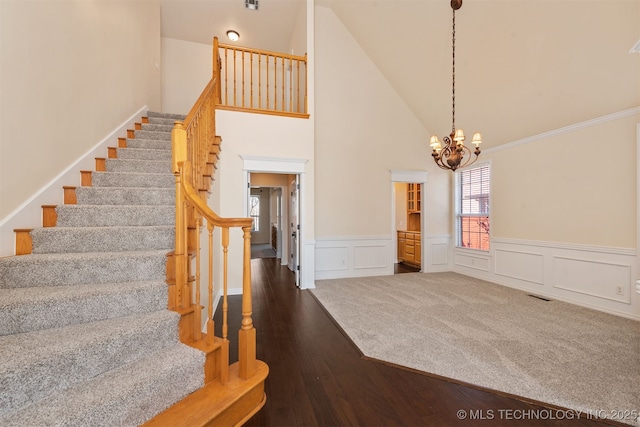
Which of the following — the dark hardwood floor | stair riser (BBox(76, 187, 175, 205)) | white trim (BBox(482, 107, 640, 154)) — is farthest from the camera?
white trim (BBox(482, 107, 640, 154))

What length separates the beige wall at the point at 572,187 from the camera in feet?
10.5

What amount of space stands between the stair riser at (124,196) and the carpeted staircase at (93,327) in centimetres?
13

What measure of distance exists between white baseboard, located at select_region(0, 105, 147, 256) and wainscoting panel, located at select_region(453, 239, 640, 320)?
6.20 metres

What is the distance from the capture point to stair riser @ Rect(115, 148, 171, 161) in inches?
127

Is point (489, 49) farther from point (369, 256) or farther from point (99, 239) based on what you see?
point (99, 239)

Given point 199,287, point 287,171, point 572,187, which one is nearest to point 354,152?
point 287,171

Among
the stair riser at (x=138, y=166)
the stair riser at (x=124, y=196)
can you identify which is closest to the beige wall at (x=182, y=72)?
the stair riser at (x=138, y=166)

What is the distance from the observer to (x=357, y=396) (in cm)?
180

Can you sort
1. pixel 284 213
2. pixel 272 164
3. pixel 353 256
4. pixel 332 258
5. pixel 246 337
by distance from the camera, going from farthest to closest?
pixel 284 213 < pixel 353 256 < pixel 332 258 < pixel 272 164 < pixel 246 337

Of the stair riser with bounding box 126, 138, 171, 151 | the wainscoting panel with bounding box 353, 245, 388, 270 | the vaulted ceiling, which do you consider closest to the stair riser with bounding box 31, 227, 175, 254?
the stair riser with bounding box 126, 138, 171, 151

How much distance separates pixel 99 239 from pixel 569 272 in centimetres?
573

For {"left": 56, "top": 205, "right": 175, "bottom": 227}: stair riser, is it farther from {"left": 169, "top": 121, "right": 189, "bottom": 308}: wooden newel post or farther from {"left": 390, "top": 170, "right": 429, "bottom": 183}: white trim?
{"left": 390, "top": 170, "right": 429, "bottom": 183}: white trim

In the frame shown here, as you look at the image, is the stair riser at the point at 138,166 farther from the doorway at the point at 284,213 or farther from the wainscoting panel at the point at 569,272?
the wainscoting panel at the point at 569,272

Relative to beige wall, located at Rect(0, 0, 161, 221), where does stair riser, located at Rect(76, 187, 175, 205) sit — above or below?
below
